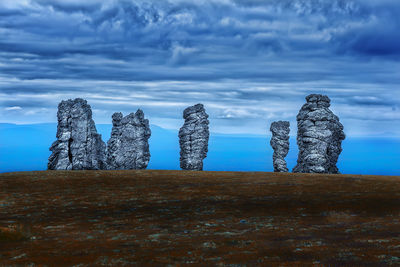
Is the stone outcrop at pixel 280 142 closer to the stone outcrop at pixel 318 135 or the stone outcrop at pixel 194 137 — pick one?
the stone outcrop at pixel 318 135

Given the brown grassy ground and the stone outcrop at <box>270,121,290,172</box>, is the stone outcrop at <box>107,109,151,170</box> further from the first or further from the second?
the brown grassy ground

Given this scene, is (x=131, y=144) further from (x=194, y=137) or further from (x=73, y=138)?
(x=194, y=137)

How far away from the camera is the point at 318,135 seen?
6425 cm

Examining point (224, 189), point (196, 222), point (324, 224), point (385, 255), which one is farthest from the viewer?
point (224, 189)

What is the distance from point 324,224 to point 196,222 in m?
6.66

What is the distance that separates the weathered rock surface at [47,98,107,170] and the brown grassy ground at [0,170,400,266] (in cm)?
2554

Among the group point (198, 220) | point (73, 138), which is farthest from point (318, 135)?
point (198, 220)

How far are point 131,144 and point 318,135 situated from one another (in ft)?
118

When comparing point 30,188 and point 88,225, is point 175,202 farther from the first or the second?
point 30,188

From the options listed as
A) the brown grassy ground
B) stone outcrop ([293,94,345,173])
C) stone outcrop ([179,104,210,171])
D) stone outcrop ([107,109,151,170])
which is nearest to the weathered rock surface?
stone outcrop ([107,109,151,170])

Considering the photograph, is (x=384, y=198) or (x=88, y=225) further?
(x=384, y=198)

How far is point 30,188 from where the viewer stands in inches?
1363

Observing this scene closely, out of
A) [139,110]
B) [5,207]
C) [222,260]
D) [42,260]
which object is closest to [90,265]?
[42,260]

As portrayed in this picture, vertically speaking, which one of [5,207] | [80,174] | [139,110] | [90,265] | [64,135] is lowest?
[90,265]
